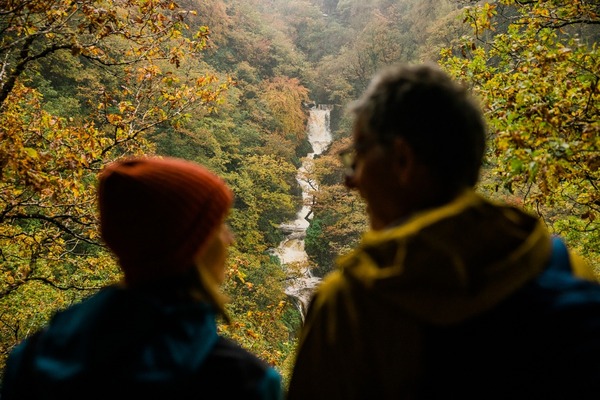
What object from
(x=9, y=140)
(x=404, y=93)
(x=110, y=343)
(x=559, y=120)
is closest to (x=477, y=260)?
(x=404, y=93)

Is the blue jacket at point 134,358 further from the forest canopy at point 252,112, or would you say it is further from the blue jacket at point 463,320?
the forest canopy at point 252,112

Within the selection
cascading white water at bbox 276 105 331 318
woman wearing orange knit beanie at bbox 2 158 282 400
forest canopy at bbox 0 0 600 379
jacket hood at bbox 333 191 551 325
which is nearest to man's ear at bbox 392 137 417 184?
jacket hood at bbox 333 191 551 325

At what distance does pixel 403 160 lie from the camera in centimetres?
101

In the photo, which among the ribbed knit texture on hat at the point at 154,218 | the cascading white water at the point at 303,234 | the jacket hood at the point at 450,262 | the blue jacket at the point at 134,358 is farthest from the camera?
the cascading white water at the point at 303,234

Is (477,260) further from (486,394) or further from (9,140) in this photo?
(9,140)

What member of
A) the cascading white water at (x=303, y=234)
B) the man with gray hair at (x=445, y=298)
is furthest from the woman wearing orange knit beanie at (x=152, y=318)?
the cascading white water at (x=303, y=234)

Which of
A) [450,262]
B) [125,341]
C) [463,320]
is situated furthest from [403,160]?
[125,341]

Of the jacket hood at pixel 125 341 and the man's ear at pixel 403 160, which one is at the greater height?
the man's ear at pixel 403 160

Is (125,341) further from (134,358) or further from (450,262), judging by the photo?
(450,262)

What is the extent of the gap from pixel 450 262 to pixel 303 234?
22865mm

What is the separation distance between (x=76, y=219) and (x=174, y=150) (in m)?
13.8

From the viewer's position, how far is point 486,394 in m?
0.86

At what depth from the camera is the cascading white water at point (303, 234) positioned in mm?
18781

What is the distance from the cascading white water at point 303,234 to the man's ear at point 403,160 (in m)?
16.9
